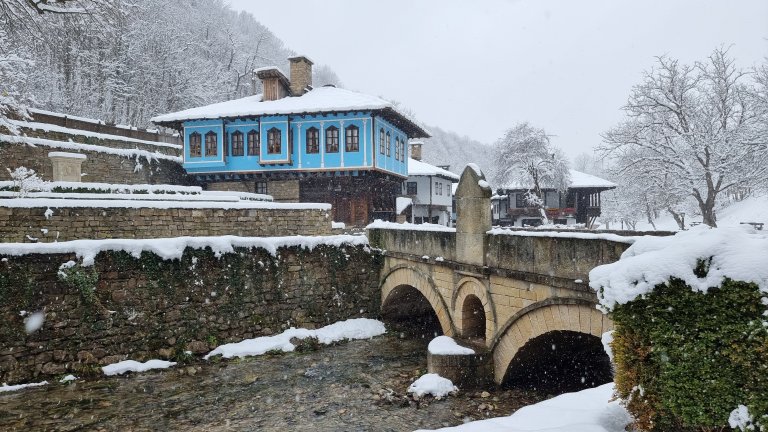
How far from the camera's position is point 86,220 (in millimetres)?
13234

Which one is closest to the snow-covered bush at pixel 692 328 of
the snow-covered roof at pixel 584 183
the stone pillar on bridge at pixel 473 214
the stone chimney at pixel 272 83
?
the stone pillar on bridge at pixel 473 214

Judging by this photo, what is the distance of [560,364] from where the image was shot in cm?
1138

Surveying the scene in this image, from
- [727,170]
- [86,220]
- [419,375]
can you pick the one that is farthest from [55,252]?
[727,170]

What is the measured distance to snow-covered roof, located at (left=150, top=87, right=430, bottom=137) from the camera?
22628 millimetres

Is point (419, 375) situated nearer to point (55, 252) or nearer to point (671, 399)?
point (671, 399)

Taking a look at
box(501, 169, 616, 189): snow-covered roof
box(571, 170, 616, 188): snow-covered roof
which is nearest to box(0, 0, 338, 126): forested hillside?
box(501, 169, 616, 189): snow-covered roof

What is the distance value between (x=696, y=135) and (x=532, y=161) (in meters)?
16.7

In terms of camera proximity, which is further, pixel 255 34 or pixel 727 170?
pixel 255 34

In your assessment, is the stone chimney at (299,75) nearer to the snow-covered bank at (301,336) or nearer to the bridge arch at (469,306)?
the snow-covered bank at (301,336)

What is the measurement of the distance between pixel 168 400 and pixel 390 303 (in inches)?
319

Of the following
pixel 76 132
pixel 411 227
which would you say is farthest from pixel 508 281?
pixel 76 132

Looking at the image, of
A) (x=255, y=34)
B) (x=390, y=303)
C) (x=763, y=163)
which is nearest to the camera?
(x=390, y=303)

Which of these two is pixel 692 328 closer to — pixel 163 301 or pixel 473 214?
Result: pixel 473 214

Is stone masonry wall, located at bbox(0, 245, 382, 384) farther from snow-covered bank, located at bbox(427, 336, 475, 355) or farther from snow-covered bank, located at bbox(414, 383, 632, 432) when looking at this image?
snow-covered bank, located at bbox(414, 383, 632, 432)
